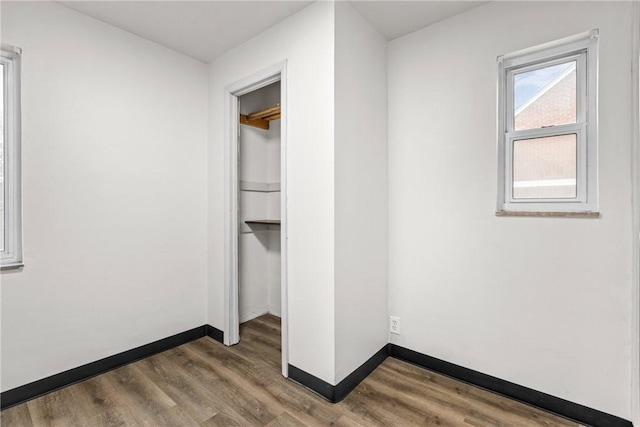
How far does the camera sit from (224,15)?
221 cm

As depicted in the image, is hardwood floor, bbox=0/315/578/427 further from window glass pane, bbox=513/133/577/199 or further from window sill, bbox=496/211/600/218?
window glass pane, bbox=513/133/577/199

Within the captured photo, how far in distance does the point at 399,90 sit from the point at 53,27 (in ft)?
7.85

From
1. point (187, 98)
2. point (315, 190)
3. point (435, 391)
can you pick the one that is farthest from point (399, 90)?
point (435, 391)

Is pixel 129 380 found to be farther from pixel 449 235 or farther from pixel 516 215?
pixel 516 215

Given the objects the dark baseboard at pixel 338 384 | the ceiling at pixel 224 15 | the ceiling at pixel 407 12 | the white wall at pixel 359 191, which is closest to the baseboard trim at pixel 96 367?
the dark baseboard at pixel 338 384

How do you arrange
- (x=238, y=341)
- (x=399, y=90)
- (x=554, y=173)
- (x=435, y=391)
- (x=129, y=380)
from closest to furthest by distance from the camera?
(x=554, y=173) < (x=435, y=391) < (x=129, y=380) < (x=399, y=90) < (x=238, y=341)

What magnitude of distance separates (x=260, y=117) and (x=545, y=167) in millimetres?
2473

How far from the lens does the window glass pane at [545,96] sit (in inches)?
73.5

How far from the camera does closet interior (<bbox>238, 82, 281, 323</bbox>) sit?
3236 mm

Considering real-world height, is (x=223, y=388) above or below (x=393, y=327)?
below

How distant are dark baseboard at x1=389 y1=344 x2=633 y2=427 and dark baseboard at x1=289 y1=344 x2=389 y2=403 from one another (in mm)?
319

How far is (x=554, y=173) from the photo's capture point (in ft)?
6.26

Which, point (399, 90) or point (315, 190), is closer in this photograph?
point (315, 190)

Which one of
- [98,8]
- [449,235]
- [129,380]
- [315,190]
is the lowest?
[129,380]
